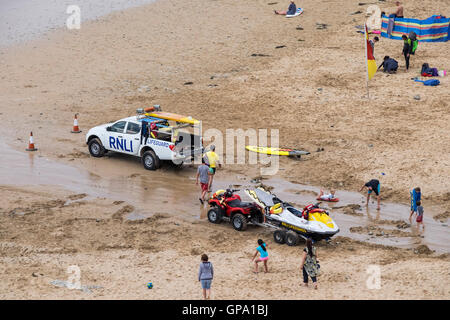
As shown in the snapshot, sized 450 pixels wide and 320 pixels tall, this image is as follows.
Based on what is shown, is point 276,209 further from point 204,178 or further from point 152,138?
point 152,138

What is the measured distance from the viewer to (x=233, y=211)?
18156mm

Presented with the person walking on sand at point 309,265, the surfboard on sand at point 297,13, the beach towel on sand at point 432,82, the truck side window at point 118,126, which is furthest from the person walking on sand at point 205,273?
the surfboard on sand at point 297,13

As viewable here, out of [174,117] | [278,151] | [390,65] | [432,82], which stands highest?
[390,65]

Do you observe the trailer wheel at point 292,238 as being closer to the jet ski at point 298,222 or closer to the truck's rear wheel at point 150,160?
the jet ski at point 298,222

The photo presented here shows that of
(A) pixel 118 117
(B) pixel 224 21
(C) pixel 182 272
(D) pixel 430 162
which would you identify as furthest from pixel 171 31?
(C) pixel 182 272

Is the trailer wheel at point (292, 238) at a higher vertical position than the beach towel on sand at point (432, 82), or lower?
lower

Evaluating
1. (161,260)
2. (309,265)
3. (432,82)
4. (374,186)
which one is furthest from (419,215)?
(432,82)

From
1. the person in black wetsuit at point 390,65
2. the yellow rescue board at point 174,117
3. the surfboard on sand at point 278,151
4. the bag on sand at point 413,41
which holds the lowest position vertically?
the surfboard on sand at point 278,151

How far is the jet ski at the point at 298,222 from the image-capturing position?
16.7 meters

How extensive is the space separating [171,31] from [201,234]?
21479mm

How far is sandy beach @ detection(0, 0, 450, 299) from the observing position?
15445 millimetres

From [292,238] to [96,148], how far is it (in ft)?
30.5

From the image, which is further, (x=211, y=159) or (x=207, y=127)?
(x=207, y=127)

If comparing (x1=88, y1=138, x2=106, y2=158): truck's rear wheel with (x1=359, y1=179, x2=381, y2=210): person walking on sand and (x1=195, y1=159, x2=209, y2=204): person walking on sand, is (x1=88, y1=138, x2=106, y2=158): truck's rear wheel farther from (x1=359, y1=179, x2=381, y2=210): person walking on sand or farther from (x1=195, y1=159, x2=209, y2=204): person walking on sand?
(x1=359, y1=179, x2=381, y2=210): person walking on sand
